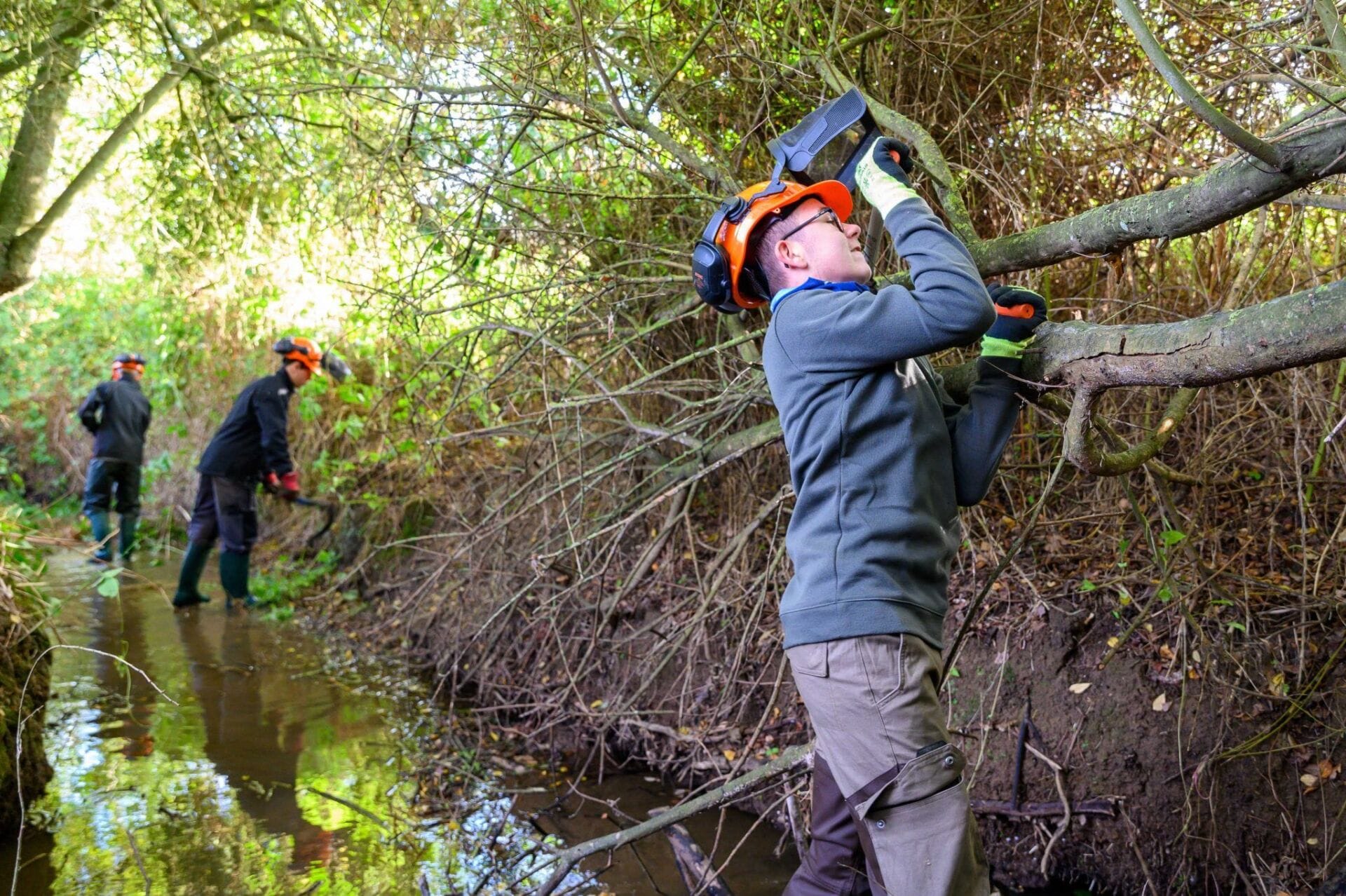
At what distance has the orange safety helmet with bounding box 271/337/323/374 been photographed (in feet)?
23.2

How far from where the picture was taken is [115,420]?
27.2 ft

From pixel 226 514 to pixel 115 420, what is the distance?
201cm

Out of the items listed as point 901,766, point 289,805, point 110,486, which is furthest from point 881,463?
point 110,486

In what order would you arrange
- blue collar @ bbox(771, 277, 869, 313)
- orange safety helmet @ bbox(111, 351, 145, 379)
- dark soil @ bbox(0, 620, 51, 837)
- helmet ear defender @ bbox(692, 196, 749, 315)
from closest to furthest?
blue collar @ bbox(771, 277, 869, 313)
helmet ear defender @ bbox(692, 196, 749, 315)
dark soil @ bbox(0, 620, 51, 837)
orange safety helmet @ bbox(111, 351, 145, 379)

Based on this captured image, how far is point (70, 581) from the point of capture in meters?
8.09

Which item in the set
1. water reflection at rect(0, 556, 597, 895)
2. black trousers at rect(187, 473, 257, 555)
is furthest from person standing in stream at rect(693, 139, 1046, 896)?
black trousers at rect(187, 473, 257, 555)

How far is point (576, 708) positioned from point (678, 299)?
80.2 inches

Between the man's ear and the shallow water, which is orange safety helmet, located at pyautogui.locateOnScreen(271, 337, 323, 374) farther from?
the man's ear

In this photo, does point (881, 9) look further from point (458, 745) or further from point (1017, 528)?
point (458, 745)

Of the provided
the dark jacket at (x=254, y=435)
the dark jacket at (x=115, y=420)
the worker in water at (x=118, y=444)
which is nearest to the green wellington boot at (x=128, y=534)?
the worker in water at (x=118, y=444)

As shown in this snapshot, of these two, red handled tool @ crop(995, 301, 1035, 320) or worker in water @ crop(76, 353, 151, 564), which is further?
worker in water @ crop(76, 353, 151, 564)

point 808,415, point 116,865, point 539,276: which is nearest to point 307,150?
point 539,276

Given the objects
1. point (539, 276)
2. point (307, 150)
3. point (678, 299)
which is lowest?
point (678, 299)

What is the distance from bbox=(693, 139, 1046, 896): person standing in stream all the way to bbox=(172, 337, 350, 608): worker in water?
18.1 feet
